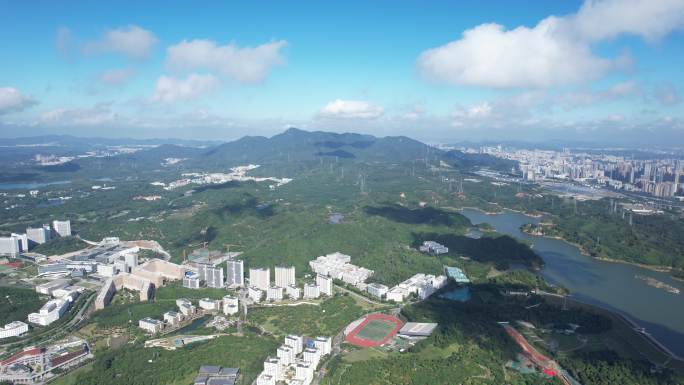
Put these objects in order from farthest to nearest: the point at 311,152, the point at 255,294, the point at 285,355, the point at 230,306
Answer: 1. the point at 311,152
2. the point at 255,294
3. the point at 230,306
4. the point at 285,355

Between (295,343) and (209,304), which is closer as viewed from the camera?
(295,343)

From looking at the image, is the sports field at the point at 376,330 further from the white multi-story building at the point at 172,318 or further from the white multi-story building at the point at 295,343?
the white multi-story building at the point at 172,318

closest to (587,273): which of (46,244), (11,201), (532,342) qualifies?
(532,342)

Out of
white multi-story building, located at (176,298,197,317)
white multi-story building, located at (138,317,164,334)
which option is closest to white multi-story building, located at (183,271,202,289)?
white multi-story building, located at (176,298,197,317)

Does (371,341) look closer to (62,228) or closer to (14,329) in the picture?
(14,329)

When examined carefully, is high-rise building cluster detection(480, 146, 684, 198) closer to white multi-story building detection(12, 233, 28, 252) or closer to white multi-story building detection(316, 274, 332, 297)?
white multi-story building detection(316, 274, 332, 297)

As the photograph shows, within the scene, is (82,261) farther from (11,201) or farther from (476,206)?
(476,206)

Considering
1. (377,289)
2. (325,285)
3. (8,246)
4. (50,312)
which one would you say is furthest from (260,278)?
(8,246)

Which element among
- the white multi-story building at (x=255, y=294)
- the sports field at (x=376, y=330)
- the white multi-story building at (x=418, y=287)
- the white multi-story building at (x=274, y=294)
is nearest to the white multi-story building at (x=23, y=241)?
the white multi-story building at (x=255, y=294)
